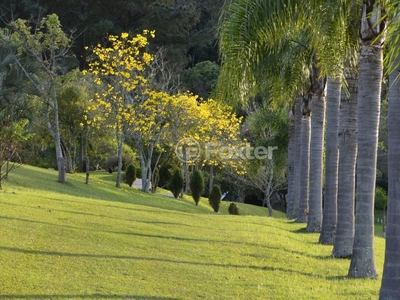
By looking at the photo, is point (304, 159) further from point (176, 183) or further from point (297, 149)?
point (176, 183)

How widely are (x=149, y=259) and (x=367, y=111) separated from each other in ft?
14.4

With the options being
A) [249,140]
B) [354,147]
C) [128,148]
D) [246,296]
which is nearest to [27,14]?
[128,148]

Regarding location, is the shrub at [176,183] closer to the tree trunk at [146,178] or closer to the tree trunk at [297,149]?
the tree trunk at [146,178]

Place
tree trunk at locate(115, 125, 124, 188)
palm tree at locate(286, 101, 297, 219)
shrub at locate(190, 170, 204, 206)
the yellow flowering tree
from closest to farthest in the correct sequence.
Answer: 1. palm tree at locate(286, 101, 297, 219)
2. the yellow flowering tree
3. tree trunk at locate(115, 125, 124, 188)
4. shrub at locate(190, 170, 204, 206)

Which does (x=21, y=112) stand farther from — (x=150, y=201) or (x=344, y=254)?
(x=344, y=254)

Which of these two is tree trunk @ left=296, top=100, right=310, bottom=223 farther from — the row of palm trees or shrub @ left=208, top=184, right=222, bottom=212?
shrub @ left=208, top=184, right=222, bottom=212

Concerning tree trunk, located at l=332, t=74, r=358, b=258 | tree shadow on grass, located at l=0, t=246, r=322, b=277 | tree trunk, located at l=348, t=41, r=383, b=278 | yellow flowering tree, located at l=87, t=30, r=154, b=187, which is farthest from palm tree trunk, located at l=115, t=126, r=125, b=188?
tree trunk, located at l=348, t=41, r=383, b=278

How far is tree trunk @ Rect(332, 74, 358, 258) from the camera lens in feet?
42.2

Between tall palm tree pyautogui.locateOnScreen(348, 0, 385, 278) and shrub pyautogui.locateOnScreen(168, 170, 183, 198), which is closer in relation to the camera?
tall palm tree pyautogui.locateOnScreen(348, 0, 385, 278)

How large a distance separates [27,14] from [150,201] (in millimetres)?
21666

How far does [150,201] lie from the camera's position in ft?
92.5

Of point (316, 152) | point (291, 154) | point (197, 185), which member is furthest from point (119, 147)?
point (316, 152)

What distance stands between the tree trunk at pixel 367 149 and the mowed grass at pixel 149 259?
0.44 metres

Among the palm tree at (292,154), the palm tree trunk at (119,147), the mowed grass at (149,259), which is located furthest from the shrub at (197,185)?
the mowed grass at (149,259)
